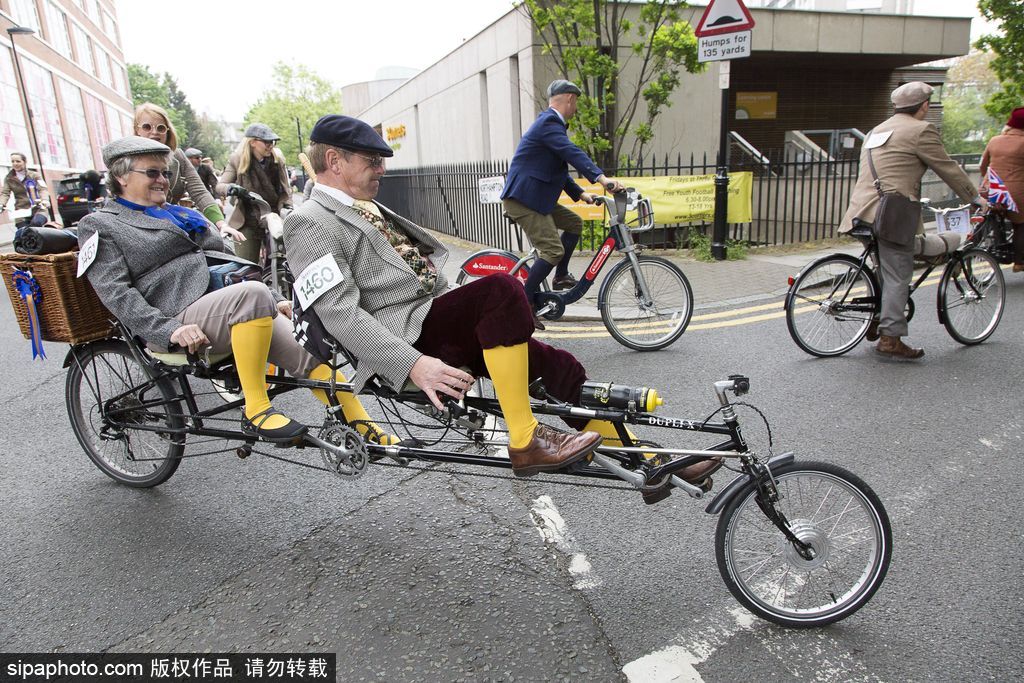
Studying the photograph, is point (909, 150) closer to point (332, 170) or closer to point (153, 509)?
point (332, 170)

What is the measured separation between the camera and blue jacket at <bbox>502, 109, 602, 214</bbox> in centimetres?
548

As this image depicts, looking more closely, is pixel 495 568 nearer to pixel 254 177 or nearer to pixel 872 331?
pixel 872 331

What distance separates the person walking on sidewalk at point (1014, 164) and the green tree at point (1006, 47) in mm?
A: 5714

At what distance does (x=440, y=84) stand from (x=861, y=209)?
15837 millimetres

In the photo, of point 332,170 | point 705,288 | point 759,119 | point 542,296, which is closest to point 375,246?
point 332,170

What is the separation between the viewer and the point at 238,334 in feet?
10.0

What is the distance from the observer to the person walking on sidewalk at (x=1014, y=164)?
7062mm

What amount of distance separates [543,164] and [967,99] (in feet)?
279

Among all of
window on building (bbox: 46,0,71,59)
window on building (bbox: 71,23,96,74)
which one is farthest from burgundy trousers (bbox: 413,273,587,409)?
window on building (bbox: 71,23,96,74)

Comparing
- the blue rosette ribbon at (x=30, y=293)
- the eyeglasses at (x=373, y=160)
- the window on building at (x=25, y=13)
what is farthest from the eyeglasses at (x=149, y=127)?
the window on building at (x=25, y=13)

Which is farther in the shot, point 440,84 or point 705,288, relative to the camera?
point 440,84

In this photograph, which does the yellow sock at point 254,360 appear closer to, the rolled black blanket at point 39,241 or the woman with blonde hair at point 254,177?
the rolled black blanket at point 39,241

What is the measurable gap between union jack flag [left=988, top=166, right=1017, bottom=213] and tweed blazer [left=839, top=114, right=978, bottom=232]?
6.69 feet

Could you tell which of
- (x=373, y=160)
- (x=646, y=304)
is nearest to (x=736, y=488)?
(x=373, y=160)
